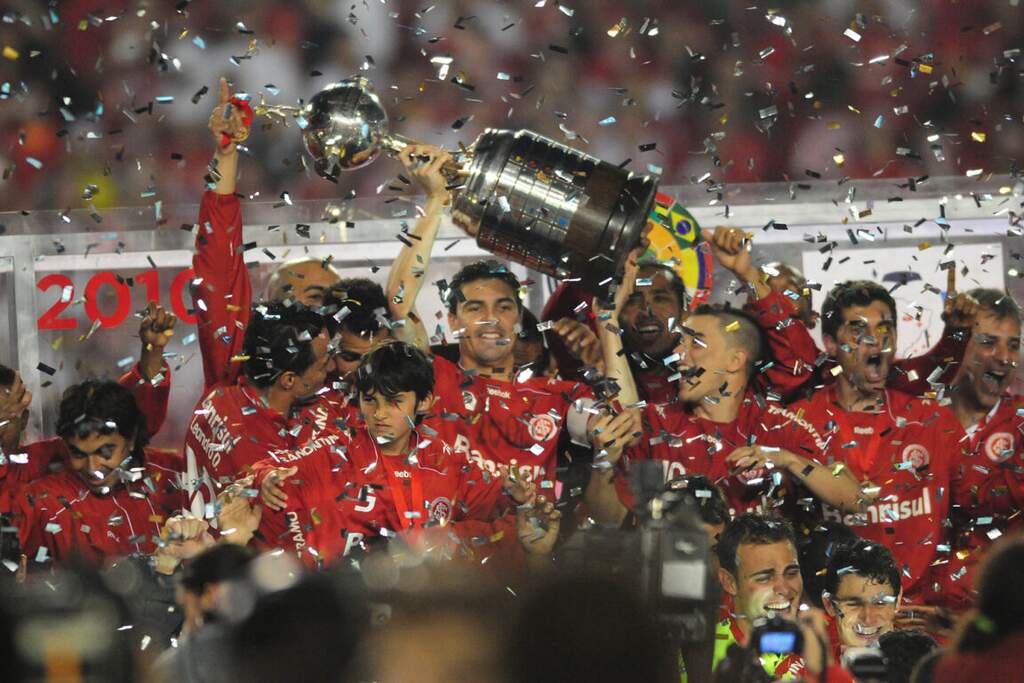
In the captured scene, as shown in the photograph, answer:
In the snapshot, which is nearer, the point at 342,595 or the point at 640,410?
the point at 342,595

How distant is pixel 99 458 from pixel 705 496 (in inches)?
66.8

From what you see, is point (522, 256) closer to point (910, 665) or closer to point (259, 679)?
point (910, 665)

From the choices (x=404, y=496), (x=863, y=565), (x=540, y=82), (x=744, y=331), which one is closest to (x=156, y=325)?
(x=404, y=496)

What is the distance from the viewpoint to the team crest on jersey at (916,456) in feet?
13.8

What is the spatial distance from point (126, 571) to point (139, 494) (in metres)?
1.12

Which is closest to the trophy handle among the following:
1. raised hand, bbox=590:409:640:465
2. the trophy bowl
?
the trophy bowl

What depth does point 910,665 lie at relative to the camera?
10.2 ft

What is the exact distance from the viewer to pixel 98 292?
4.84 m

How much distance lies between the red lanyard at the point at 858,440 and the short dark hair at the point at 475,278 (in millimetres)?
1029

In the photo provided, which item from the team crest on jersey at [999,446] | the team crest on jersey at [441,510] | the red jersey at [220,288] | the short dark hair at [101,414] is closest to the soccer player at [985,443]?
the team crest on jersey at [999,446]

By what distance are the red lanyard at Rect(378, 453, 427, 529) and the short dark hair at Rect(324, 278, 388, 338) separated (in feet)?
2.20

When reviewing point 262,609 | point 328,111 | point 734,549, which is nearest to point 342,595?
point 262,609

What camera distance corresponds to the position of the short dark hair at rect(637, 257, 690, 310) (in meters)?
4.52

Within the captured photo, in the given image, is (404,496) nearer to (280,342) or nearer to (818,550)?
(280,342)
